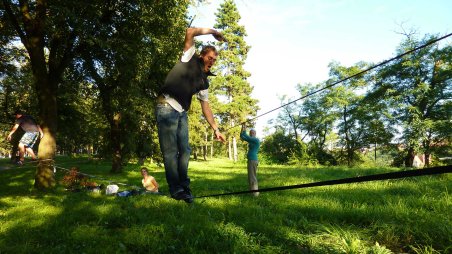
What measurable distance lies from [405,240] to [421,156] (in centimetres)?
3882

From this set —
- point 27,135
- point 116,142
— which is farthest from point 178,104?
A: point 116,142

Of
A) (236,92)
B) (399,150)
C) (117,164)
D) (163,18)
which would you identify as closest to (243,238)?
(163,18)

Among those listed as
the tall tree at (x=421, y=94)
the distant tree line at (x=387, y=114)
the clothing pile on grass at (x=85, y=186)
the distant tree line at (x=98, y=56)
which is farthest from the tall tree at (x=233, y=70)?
the clothing pile on grass at (x=85, y=186)

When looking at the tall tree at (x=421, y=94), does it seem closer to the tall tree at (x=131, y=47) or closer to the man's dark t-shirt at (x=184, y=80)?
the tall tree at (x=131, y=47)

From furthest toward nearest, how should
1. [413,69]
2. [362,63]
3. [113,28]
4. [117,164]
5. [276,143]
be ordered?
[276,143] → [362,63] → [413,69] → [117,164] → [113,28]

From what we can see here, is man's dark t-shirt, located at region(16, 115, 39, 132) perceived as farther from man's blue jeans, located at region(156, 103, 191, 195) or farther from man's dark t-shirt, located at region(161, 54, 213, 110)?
man's dark t-shirt, located at region(161, 54, 213, 110)

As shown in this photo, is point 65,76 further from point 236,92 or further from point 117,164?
point 236,92

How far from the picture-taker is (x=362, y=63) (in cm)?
5181

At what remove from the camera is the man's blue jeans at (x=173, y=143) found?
4277 millimetres

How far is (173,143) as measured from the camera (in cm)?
433

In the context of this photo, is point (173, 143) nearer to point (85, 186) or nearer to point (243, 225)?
point (243, 225)

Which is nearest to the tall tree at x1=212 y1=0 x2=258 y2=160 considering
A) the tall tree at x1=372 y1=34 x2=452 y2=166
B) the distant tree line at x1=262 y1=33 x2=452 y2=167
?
the distant tree line at x1=262 y1=33 x2=452 y2=167

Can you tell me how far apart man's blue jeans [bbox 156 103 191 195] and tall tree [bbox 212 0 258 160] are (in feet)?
155

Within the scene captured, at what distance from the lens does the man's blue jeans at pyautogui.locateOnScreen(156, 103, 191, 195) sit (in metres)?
4.28
